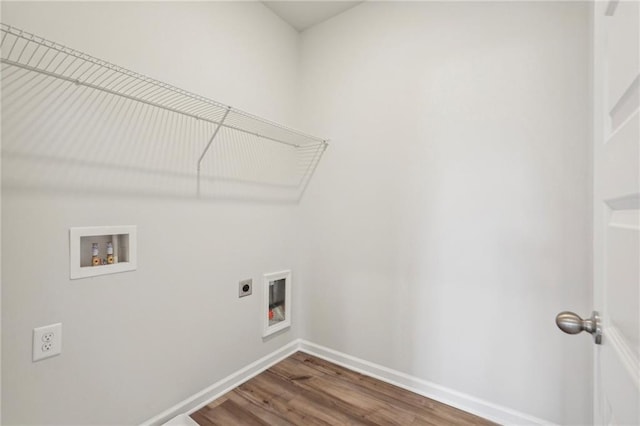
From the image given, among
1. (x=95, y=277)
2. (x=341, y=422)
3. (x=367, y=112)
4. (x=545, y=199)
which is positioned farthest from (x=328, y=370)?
(x=367, y=112)

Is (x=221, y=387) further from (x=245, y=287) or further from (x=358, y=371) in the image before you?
(x=358, y=371)

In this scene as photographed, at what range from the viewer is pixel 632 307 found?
0.42 meters

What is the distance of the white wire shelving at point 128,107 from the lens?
1.04 m

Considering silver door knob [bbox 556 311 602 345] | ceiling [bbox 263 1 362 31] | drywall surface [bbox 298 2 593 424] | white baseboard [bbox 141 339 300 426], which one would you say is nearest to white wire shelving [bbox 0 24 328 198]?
drywall surface [bbox 298 2 593 424]

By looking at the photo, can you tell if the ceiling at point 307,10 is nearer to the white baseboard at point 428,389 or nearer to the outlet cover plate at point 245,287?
the outlet cover plate at point 245,287

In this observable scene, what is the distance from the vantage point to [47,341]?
43.3 inches

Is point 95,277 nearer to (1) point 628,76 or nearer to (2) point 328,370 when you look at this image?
(2) point 328,370

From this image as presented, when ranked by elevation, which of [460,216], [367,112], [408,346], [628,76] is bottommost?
[408,346]

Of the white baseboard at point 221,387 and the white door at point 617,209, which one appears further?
the white baseboard at point 221,387

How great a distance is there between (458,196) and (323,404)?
4.47 ft

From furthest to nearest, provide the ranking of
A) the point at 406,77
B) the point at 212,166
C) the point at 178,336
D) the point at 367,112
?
the point at 367,112, the point at 406,77, the point at 212,166, the point at 178,336

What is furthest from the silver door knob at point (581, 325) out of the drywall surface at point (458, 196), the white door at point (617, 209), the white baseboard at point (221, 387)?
the white baseboard at point (221, 387)

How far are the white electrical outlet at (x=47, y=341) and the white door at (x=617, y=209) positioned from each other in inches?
63.2

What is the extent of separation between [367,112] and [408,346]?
1495 millimetres
